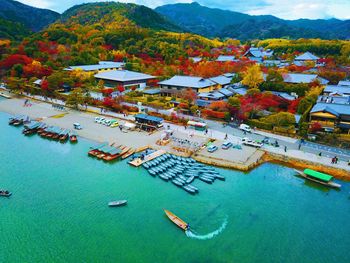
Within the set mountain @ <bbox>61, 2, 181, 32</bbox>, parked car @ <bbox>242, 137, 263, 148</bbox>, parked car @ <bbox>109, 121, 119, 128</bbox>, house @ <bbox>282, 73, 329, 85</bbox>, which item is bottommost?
parked car @ <bbox>109, 121, 119, 128</bbox>

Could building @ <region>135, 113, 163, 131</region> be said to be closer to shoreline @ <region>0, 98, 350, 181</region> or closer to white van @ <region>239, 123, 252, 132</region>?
shoreline @ <region>0, 98, 350, 181</region>

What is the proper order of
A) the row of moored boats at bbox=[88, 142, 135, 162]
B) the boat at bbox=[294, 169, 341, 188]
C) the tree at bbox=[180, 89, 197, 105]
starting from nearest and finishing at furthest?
the boat at bbox=[294, 169, 341, 188] → the row of moored boats at bbox=[88, 142, 135, 162] → the tree at bbox=[180, 89, 197, 105]

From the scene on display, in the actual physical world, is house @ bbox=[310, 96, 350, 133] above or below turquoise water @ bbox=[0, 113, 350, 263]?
above

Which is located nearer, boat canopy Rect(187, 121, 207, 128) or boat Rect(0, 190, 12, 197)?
boat Rect(0, 190, 12, 197)

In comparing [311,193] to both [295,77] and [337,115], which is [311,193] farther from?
[295,77]

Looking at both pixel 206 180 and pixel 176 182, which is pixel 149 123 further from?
pixel 206 180

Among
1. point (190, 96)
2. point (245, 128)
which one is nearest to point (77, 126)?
point (190, 96)

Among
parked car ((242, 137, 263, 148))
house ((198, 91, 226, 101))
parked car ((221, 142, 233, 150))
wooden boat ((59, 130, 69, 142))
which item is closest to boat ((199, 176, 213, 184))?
parked car ((221, 142, 233, 150))

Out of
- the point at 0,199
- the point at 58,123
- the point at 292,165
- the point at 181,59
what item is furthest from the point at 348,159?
the point at 181,59

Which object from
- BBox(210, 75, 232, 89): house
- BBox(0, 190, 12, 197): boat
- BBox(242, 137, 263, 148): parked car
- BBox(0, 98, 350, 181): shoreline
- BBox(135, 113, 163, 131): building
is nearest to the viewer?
BBox(0, 190, 12, 197): boat
